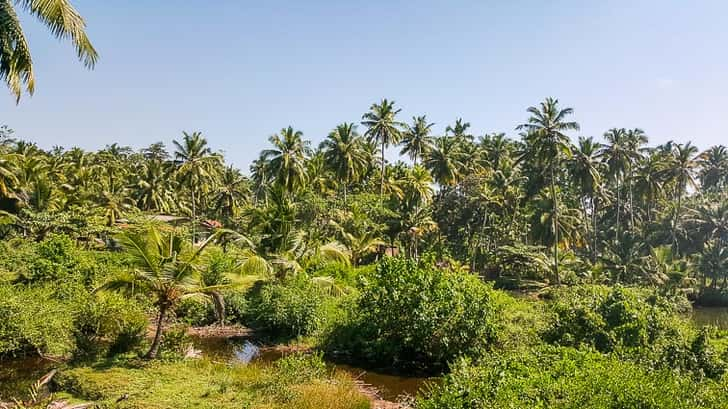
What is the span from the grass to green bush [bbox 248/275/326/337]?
5.66m

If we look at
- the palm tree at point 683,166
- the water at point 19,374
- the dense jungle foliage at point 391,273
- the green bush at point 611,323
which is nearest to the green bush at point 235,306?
the dense jungle foliage at point 391,273

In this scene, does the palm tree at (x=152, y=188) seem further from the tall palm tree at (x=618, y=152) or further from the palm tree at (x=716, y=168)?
the palm tree at (x=716, y=168)

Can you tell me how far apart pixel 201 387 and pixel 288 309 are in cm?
789

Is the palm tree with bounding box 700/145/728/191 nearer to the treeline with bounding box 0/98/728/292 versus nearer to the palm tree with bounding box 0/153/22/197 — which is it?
the treeline with bounding box 0/98/728/292

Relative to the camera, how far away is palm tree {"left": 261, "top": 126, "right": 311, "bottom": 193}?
41.0m

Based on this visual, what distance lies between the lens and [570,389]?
9203mm

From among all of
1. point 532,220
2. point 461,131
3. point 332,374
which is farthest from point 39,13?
point 461,131

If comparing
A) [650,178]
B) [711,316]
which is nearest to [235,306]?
[711,316]

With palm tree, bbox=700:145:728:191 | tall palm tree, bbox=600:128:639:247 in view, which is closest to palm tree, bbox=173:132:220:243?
tall palm tree, bbox=600:128:639:247

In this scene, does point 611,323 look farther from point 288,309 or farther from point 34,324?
point 34,324

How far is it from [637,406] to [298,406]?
7331 millimetres

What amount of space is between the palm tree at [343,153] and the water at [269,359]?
24547 mm

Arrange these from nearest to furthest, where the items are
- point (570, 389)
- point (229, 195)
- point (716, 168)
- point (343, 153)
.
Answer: point (570, 389) → point (343, 153) → point (229, 195) → point (716, 168)

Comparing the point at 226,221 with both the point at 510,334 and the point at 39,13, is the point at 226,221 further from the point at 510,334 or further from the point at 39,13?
the point at 39,13
